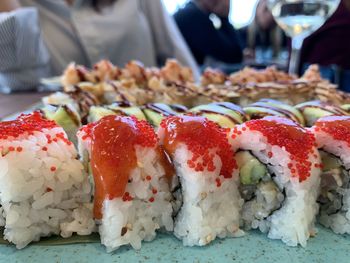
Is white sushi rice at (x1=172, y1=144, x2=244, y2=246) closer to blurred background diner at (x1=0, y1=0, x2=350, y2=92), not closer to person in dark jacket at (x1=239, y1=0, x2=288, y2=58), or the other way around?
blurred background diner at (x1=0, y1=0, x2=350, y2=92)

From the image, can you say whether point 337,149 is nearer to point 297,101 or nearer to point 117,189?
point 117,189

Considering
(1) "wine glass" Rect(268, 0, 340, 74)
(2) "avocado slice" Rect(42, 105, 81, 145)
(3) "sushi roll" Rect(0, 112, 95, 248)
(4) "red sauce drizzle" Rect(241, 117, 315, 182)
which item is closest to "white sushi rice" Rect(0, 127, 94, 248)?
(3) "sushi roll" Rect(0, 112, 95, 248)

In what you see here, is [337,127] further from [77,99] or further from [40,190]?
[77,99]

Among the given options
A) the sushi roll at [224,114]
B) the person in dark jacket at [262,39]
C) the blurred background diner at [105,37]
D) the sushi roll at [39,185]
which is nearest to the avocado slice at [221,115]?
the sushi roll at [224,114]

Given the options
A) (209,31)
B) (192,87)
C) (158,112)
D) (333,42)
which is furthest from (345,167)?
(209,31)

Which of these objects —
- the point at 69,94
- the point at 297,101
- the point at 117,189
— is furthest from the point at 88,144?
the point at 297,101

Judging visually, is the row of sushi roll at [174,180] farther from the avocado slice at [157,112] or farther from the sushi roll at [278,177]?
the avocado slice at [157,112]
